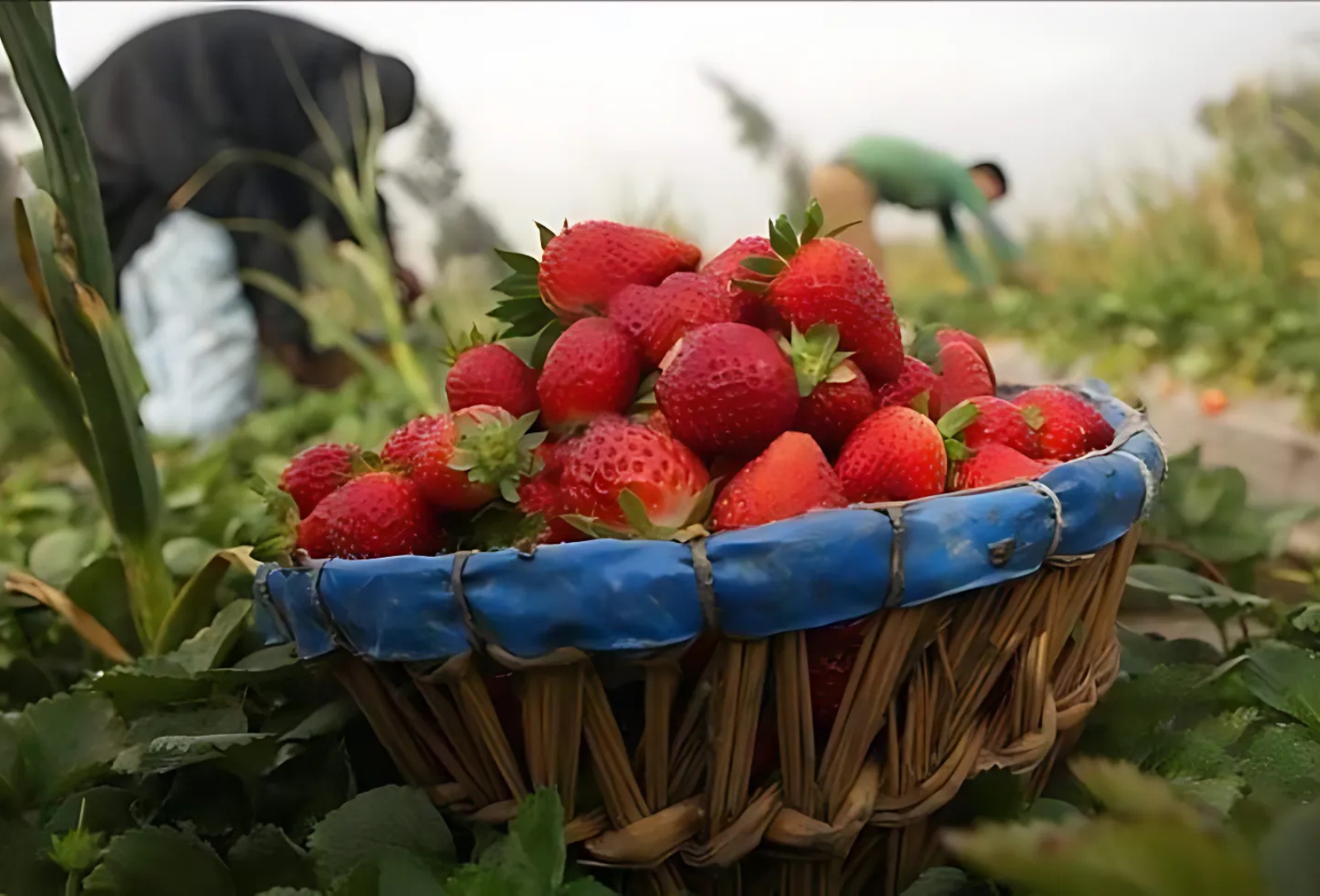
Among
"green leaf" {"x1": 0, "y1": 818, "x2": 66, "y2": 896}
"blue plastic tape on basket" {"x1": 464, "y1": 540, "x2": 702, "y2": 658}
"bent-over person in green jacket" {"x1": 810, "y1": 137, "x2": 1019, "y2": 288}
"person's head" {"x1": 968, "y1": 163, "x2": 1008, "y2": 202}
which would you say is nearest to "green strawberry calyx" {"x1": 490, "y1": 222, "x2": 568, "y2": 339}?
"blue plastic tape on basket" {"x1": 464, "y1": 540, "x2": 702, "y2": 658}

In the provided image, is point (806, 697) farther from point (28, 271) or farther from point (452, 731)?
point (28, 271)

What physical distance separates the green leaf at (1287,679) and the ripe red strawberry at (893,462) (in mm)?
210

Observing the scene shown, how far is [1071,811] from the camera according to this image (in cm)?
42

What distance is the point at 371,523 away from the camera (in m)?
0.44

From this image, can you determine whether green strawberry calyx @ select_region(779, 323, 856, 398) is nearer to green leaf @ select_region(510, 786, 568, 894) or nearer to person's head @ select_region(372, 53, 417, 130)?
green leaf @ select_region(510, 786, 568, 894)

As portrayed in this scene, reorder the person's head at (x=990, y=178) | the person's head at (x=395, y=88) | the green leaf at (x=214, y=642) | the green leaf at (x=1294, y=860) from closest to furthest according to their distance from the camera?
the green leaf at (x=1294, y=860), the green leaf at (x=214, y=642), the person's head at (x=990, y=178), the person's head at (x=395, y=88)

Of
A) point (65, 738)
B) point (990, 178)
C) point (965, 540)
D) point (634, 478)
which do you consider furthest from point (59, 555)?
point (990, 178)

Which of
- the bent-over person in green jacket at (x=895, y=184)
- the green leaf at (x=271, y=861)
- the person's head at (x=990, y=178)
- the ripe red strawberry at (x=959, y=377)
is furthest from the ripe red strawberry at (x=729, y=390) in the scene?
the person's head at (x=990, y=178)

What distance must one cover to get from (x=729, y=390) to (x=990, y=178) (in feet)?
3.96

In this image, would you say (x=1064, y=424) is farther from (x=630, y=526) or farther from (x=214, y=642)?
(x=214, y=642)

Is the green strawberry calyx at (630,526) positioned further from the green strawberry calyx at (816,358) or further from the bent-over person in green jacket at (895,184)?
the bent-over person in green jacket at (895,184)

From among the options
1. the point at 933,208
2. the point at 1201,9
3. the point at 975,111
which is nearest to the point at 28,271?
the point at 933,208

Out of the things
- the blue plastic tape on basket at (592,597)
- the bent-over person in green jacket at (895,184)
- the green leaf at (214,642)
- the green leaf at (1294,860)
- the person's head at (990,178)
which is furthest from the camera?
the person's head at (990,178)

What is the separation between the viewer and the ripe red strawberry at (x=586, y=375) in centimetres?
46
